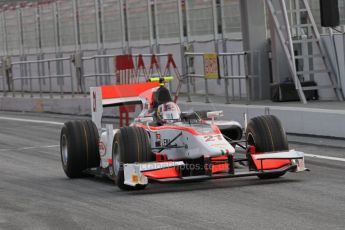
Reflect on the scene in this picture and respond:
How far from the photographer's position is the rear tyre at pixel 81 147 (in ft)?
50.6

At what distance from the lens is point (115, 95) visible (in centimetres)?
1641

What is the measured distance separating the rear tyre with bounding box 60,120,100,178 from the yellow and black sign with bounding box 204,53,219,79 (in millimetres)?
8727

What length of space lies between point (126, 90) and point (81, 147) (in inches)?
53.9

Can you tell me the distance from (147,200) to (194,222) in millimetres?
2000

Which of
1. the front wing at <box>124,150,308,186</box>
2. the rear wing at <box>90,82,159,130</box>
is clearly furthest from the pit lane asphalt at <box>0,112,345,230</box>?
the rear wing at <box>90,82,159,130</box>

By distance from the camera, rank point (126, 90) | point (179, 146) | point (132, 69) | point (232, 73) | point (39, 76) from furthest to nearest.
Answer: point (39, 76), point (132, 69), point (232, 73), point (126, 90), point (179, 146)

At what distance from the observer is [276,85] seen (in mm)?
24781

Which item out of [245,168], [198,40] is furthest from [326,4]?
[198,40]

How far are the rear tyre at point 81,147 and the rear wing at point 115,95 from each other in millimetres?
565

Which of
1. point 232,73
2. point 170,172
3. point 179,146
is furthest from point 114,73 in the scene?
point 170,172

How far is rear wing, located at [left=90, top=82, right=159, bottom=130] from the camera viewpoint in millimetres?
16141

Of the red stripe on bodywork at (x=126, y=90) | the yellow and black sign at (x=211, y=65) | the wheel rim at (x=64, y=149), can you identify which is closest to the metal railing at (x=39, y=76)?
the yellow and black sign at (x=211, y=65)

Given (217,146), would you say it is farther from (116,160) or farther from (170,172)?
(116,160)

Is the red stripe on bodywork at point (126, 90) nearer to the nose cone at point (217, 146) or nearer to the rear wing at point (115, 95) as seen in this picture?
the rear wing at point (115, 95)
